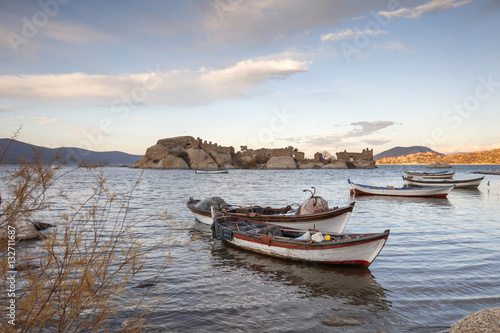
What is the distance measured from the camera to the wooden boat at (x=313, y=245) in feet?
32.4

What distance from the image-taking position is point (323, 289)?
28.7ft

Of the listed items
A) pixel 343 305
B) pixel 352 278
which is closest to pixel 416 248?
pixel 352 278

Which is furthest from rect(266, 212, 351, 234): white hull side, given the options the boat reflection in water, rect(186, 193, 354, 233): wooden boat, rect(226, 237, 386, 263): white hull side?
the boat reflection in water

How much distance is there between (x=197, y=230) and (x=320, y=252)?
29.0ft

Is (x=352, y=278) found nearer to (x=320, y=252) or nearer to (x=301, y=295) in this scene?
(x=320, y=252)

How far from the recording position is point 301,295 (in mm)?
8375

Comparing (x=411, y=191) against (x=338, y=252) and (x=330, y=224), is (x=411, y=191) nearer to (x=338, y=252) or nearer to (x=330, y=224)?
(x=330, y=224)

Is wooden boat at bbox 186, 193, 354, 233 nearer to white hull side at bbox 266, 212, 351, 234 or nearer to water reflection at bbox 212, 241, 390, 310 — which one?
white hull side at bbox 266, 212, 351, 234

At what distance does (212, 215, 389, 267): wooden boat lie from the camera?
988cm

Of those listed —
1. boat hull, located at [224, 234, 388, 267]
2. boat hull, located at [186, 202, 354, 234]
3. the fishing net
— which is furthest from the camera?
the fishing net

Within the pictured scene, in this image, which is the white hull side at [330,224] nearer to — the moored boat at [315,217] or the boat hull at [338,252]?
the moored boat at [315,217]

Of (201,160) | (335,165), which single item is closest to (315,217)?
(201,160)

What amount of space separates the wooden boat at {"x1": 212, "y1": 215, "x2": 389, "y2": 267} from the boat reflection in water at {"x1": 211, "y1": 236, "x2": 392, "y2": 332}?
0.30 metres

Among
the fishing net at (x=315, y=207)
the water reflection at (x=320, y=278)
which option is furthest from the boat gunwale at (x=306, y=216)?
the water reflection at (x=320, y=278)
